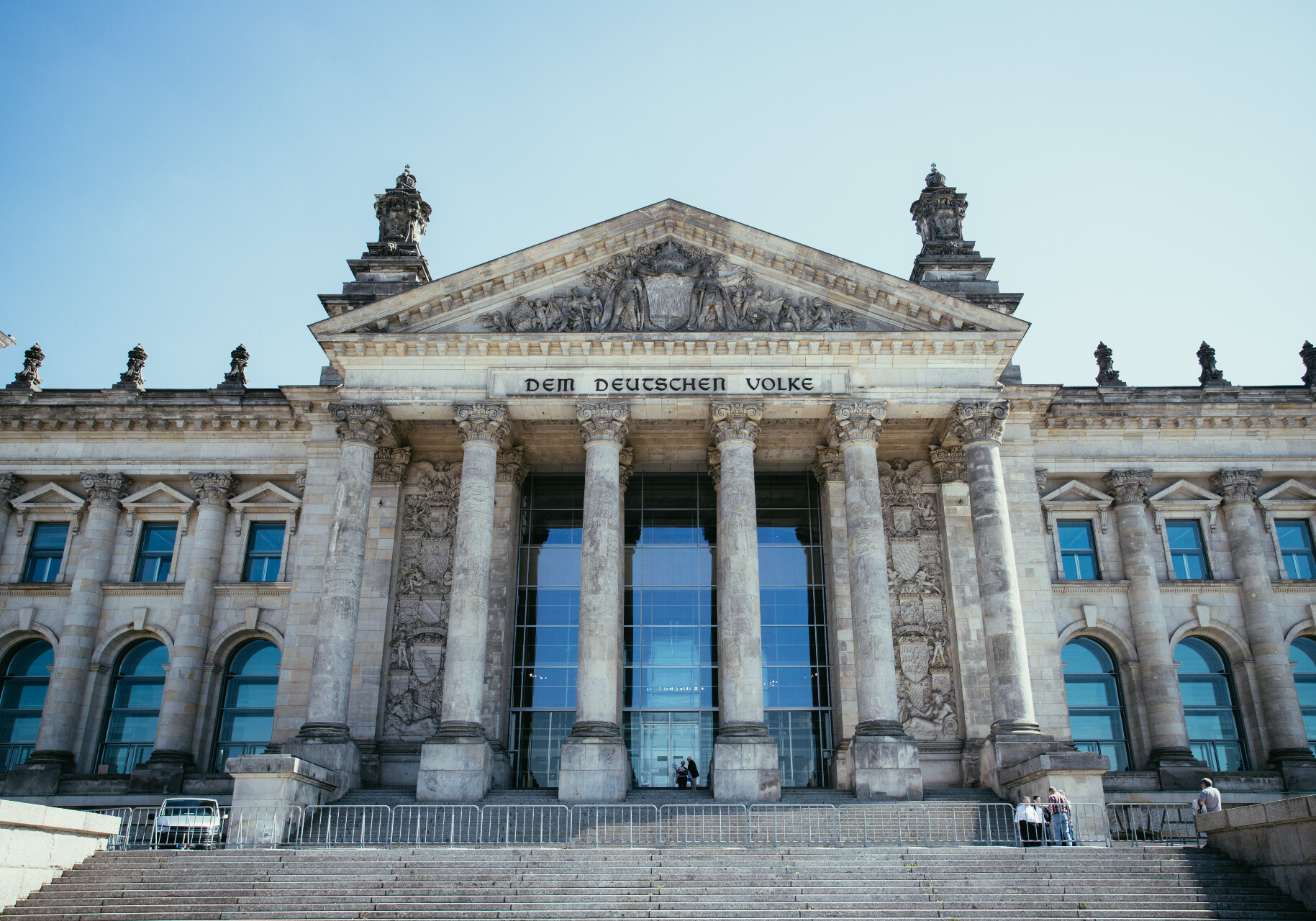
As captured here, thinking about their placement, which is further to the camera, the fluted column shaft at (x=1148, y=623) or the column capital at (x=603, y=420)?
the fluted column shaft at (x=1148, y=623)

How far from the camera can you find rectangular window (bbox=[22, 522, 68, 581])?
114ft

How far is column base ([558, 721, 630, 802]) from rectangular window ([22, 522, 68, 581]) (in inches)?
769

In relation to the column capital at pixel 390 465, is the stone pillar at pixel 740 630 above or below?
below

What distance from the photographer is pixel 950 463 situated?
3225 centimetres

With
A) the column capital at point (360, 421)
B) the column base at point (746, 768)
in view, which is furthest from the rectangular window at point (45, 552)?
the column base at point (746, 768)

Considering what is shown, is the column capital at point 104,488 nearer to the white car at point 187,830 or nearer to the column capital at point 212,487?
the column capital at point 212,487

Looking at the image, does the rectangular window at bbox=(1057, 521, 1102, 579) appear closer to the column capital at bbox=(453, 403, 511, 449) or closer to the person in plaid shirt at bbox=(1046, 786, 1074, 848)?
the person in plaid shirt at bbox=(1046, 786, 1074, 848)

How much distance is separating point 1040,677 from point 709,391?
40.1ft

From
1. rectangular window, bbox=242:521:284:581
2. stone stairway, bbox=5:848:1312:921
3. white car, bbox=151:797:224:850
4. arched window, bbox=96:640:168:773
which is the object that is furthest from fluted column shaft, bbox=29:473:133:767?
stone stairway, bbox=5:848:1312:921

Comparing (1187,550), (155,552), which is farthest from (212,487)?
(1187,550)

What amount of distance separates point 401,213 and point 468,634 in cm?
1511

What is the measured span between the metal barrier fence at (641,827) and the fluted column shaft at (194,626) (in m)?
6.71

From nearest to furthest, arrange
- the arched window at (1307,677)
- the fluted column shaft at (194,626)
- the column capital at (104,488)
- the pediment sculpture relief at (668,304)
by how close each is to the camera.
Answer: the pediment sculpture relief at (668,304) → the fluted column shaft at (194,626) → the arched window at (1307,677) → the column capital at (104,488)

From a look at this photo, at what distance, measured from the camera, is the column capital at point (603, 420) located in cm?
2947
